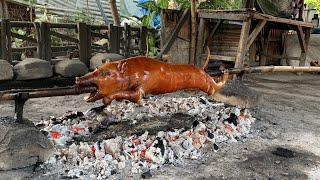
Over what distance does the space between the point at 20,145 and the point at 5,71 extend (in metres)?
3.76

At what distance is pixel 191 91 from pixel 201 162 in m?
1.04

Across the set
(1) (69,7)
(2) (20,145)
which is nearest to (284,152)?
(2) (20,145)

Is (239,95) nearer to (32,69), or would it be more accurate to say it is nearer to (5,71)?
(32,69)

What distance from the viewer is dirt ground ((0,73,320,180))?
10.3 feet

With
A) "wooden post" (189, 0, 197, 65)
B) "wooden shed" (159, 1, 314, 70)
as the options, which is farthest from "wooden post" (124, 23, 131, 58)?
"wooden post" (189, 0, 197, 65)

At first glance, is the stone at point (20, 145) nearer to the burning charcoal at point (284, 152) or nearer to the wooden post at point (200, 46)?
the burning charcoal at point (284, 152)

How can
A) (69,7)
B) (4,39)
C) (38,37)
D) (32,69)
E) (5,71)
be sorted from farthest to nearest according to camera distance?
(69,7) → (38,37) → (32,69) → (4,39) → (5,71)

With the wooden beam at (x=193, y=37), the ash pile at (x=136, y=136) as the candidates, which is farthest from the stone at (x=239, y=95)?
the wooden beam at (x=193, y=37)

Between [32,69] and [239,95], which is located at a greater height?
[32,69]

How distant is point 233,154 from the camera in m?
3.70

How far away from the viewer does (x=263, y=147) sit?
3.99 metres

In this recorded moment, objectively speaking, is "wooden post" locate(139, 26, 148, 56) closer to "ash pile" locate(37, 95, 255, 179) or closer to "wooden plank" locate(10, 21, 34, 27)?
"wooden plank" locate(10, 21, 34, 27)

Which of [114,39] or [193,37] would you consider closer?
[114,39]

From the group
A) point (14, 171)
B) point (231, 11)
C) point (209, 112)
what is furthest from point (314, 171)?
point (231, 11)
